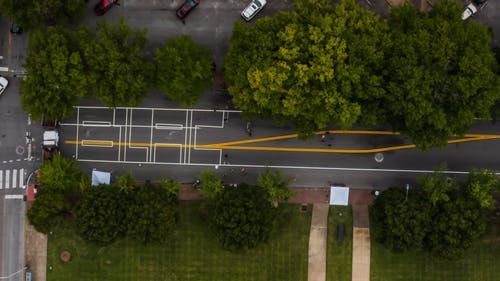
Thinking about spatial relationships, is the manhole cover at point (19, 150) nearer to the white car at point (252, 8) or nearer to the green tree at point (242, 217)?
the green tree at point (242, 217)

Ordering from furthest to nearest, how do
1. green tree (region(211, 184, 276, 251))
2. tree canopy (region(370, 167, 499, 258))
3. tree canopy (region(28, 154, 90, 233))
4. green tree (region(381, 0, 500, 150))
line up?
tree canopy (region(28, 154, 90, 233)) < green tree (region(211, 184, 276, 251)) < tree canopy (region(370, 167, 499, 258)) < green tree (region(381, 0, 500, 150))

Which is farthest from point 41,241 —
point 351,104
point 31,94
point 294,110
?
point 351,104

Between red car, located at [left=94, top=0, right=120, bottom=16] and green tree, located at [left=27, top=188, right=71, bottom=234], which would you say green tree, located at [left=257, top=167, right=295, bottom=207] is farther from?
red car, located at [left=94, top=0, right=120, bottom=16]

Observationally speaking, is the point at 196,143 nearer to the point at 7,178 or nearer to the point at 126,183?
the point at 126,183

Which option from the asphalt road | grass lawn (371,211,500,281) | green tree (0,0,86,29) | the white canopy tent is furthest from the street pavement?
grass lawn (371,211,500,281)

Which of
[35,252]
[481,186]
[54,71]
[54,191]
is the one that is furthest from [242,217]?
[35,252]

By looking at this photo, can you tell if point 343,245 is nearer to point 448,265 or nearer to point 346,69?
point 448,265
